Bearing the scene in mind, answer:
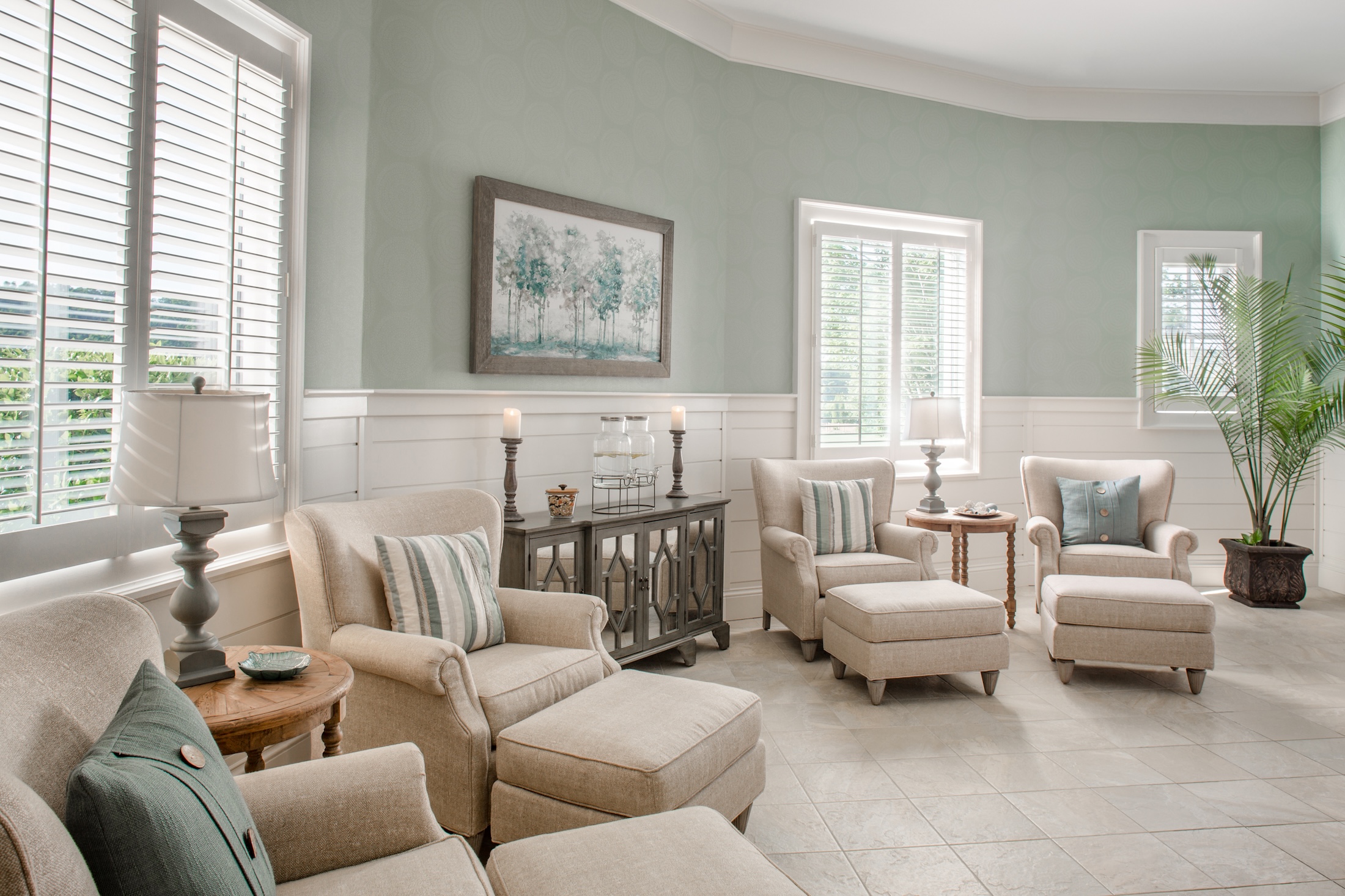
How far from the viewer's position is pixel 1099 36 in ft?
15.3

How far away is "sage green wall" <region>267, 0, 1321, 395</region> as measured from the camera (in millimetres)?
3150

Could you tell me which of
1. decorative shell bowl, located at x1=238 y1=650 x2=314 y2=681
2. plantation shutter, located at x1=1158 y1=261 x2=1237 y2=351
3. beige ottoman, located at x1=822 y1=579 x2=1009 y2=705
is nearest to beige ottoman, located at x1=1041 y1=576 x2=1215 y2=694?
beige ottoman, located at x1=822 y1=579 x2=1009 y2=705

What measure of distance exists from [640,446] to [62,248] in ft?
7.74

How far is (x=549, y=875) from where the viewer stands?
142 cm

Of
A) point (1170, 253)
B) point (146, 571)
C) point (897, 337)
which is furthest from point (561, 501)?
point (1170, 253)

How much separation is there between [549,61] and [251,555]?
2.45 metres

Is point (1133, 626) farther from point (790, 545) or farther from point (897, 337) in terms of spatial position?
point (897, 337)

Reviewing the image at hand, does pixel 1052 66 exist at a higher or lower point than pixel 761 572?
higher

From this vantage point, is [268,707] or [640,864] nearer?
[640,864]

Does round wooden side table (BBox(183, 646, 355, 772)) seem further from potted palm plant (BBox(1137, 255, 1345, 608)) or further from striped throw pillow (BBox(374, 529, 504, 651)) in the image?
potted palm plant (BBox(1137, 255, 1345, 608))

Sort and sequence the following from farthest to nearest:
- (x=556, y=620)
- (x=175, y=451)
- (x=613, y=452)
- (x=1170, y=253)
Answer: (x=1170, y=253) < (x=613, y=452) < (x=556, y=620) < (x=175, y=451)

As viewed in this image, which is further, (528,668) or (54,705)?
(528,668)

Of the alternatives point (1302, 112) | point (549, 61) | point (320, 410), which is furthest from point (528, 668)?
point (1302, 112)

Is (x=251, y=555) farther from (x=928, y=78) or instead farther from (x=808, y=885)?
(x=928, y=78)
